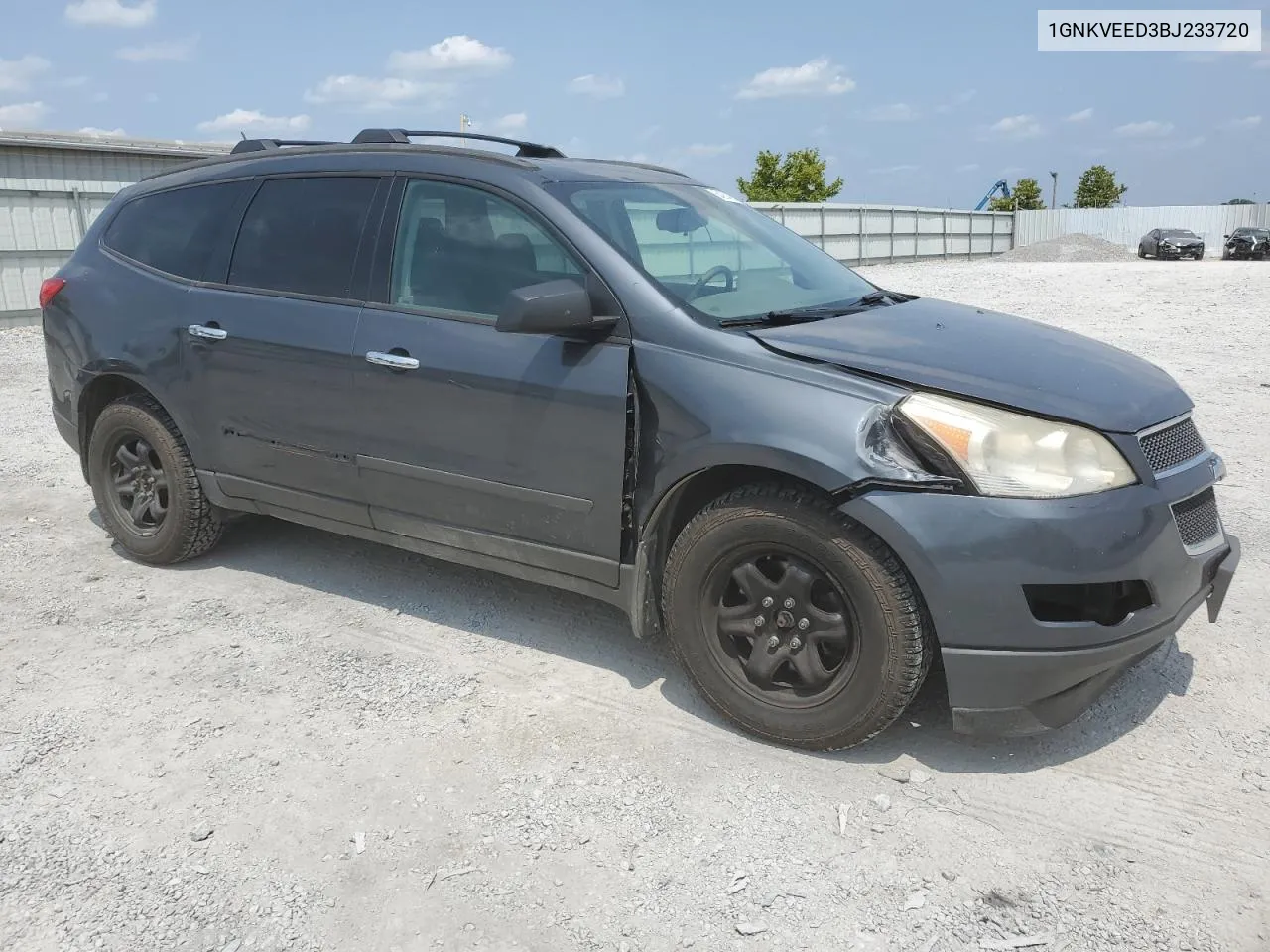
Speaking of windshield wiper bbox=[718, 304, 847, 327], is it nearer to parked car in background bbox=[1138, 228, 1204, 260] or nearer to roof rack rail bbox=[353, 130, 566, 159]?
roof rack rail bbox=[353, 130, 566, 159]

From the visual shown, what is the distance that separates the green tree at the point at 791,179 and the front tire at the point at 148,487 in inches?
2172

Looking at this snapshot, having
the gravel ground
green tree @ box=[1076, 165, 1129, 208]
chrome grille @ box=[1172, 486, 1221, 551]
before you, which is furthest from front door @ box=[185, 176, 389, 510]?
green tree @ box=[1076, 165, 1129, 208]

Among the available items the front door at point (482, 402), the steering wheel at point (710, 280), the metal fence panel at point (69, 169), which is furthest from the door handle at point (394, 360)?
the metal fence panel at point (69, 169)

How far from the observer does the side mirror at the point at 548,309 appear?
326cm

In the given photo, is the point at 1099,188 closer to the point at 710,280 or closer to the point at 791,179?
the point at 791,179

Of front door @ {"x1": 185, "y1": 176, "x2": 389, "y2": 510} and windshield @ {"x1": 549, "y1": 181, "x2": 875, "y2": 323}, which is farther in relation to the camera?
front door @ {"x1": 185, "y1": 176, "x2": 389, "y2": 510}

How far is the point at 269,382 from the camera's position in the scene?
167 inches

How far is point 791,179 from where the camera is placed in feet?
193

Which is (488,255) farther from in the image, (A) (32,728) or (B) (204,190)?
(A) (32,728)

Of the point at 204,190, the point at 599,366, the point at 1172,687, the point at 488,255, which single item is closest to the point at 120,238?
the point at 204,190

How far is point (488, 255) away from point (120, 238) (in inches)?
91.5

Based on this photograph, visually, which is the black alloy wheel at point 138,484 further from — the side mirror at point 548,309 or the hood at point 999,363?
the hood at point 999,363

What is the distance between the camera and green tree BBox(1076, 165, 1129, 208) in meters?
74.9

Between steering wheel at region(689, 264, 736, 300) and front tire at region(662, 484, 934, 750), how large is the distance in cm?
74
